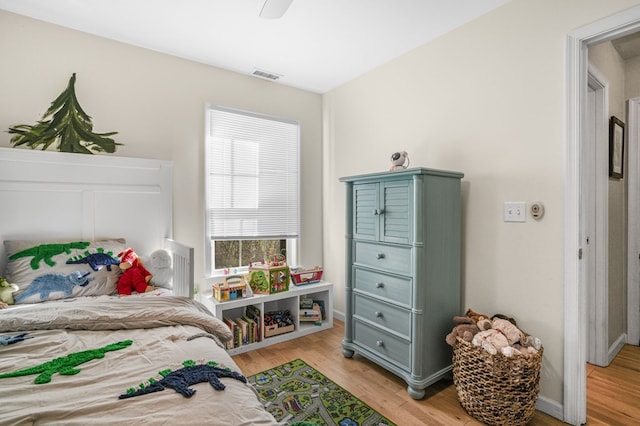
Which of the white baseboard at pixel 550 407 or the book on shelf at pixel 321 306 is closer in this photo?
the white baseboard at pixel 550 407

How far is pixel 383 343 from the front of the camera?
7.18 feet

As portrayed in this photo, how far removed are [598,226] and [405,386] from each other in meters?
1.88

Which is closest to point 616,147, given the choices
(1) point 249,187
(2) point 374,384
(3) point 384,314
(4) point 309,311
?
(3) point 384,314

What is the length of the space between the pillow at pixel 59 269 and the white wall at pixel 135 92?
401mm

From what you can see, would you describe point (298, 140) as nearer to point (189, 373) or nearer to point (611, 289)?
point (189, 373)

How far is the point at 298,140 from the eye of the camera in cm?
343

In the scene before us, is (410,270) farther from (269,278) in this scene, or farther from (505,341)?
(269,278)

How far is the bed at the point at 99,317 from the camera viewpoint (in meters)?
0.88

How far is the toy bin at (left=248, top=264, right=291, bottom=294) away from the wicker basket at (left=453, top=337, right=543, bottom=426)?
161 cm

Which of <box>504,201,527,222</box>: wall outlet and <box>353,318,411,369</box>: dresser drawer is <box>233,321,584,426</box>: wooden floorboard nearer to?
<box>353,318,411,369</box>: dresser drawer

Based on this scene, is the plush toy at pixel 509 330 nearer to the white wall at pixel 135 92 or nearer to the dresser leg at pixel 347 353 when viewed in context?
the dresser leg at pixel 347 353

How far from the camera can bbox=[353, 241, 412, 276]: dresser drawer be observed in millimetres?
2033

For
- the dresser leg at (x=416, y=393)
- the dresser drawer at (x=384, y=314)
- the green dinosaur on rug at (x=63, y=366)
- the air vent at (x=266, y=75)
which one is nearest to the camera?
the green dinosaur on rug at (x=63, y=366)

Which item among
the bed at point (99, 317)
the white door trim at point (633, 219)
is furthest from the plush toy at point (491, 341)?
the white door trim at point (633, 219)
